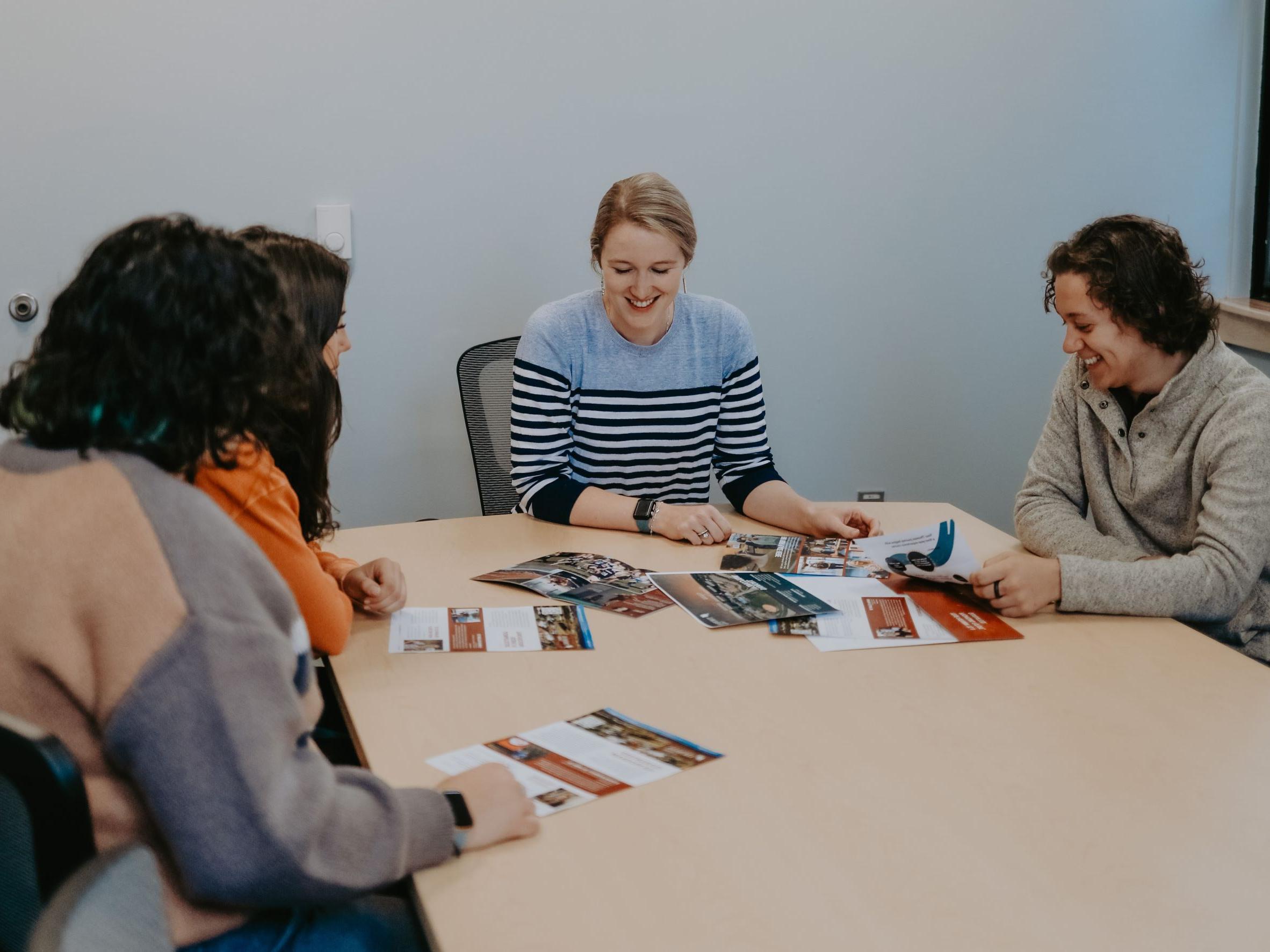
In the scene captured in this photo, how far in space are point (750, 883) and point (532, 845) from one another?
0.21 m

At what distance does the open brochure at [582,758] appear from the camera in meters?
1.18

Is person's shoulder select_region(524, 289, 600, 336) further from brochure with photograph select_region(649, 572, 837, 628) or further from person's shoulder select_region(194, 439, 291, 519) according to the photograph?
person's shoulder select_region(194, 439, 291, 519)

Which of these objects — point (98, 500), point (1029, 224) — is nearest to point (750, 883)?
point (98, 500)

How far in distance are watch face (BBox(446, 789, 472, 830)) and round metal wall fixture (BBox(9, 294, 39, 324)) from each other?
217 cm

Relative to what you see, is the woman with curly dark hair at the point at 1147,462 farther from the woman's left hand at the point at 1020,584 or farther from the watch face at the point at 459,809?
the watch face at the point at 459,809

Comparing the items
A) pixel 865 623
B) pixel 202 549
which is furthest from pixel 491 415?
pixel 202 549

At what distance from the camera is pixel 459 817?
3.51 ft

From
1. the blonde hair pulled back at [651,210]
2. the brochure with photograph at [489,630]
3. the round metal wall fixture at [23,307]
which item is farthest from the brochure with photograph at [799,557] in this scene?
the round metal wall fixture at [23,307]

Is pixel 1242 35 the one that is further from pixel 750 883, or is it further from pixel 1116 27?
pixel 750 883

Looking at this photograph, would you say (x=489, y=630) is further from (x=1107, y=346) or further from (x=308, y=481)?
(x=1107, y=346)

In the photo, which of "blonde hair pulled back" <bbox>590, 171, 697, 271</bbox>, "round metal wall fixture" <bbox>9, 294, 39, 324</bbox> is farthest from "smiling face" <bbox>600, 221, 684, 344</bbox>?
"round metal wall fixture" <bbox>9, 294, 39, 324</bbox>

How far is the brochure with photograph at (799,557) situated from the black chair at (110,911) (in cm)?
124

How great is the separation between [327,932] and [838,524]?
1268mm

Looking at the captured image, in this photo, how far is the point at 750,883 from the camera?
40.1 inches
